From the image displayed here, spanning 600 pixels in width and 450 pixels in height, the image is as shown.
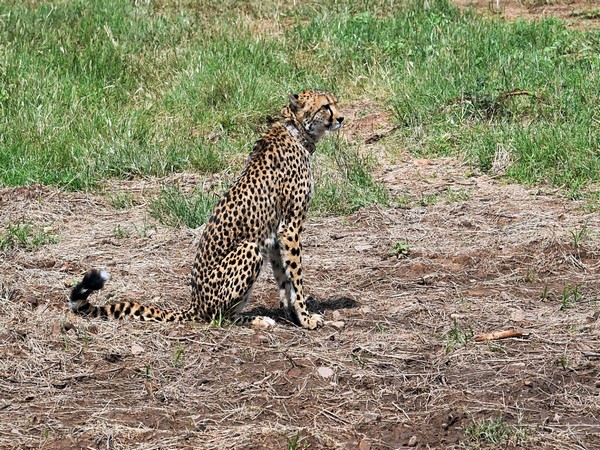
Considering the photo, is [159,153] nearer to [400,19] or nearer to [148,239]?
[148,239]

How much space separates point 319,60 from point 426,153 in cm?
188

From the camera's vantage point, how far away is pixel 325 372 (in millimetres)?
4840

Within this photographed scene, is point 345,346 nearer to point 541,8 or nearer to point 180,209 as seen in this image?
point 180,209

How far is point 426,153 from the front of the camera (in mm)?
8383

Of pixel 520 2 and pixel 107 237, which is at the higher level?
pixel 520 2

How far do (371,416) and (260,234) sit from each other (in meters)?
1.42

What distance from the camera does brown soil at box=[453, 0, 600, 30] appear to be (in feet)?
36.1

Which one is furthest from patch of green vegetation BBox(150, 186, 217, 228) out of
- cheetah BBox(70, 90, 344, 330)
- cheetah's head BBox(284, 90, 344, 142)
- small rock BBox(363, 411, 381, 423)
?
small rock BBox(363, 411, 381, 423)

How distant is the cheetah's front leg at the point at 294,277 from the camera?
5.57 m

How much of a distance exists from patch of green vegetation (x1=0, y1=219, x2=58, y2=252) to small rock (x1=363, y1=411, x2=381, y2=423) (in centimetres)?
303

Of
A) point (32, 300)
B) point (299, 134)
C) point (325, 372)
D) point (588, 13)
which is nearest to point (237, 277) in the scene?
point (325, 372)

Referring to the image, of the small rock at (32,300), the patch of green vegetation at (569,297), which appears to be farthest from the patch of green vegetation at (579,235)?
the small rock at (32,300)

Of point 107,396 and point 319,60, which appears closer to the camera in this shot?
point 107,396

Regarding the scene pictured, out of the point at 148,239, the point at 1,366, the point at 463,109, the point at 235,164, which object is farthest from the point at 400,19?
the point at 1,366
